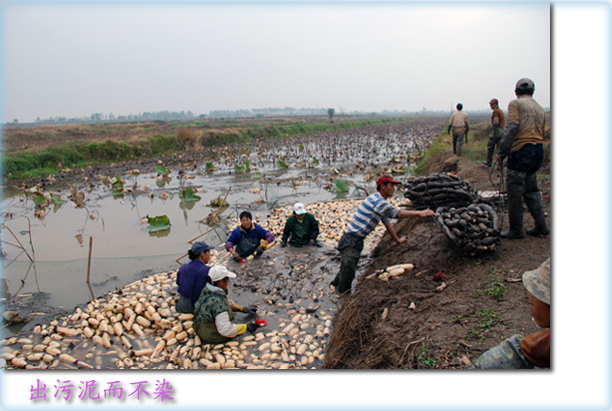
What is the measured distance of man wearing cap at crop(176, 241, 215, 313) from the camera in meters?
4.59

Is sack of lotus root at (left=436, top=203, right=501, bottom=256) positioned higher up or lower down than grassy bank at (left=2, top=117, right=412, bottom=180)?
lower down

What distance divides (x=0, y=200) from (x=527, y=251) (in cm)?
1724

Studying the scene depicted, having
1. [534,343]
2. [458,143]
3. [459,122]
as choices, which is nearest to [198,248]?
[534,343]

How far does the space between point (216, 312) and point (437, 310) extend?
8.38 feet

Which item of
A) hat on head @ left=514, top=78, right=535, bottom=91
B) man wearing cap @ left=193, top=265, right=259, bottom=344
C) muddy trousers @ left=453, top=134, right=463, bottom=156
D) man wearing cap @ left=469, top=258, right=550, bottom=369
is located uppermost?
hat on head @ left=514, top=78, right=535, bottom=91

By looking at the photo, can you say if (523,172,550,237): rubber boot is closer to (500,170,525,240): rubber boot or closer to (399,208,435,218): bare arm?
(500,170,525,240): rubber boot

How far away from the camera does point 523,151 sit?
4.43m

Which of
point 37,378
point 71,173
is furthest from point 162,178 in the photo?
point 37,378

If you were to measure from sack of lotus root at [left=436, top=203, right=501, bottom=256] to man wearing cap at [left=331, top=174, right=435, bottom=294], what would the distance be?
39cm

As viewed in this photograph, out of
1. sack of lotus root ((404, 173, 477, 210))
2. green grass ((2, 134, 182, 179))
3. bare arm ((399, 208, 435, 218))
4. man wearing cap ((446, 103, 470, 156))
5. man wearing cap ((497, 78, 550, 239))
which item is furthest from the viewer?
green grass ((2, 134, 182, 179))

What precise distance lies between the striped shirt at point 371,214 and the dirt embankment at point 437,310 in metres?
0.77

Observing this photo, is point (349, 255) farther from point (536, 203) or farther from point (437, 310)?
point (536, 203)

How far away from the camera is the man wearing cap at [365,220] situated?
4.72 m

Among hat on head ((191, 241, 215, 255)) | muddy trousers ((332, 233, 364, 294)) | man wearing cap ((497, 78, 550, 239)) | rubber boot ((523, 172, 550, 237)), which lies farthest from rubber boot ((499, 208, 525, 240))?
hat on head ((191, 241, 215, 255))
